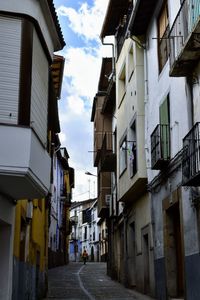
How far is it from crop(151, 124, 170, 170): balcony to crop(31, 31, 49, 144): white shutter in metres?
4.28

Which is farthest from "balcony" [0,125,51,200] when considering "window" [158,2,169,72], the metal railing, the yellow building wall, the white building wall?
"window" [158,2,169,72]

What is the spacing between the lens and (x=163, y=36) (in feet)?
52.9

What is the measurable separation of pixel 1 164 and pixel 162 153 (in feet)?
21.1

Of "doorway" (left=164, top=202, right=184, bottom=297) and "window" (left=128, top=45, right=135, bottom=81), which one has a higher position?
"window" (left=128, top=45, right=135, bottom=81)

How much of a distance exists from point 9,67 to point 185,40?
390 cm

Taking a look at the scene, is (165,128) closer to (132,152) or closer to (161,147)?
(161,147)

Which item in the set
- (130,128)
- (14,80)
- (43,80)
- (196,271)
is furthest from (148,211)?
(14,80)

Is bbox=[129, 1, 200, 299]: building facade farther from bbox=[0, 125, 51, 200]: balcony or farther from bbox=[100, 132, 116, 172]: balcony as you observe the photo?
bbox=[100, 132, 116, 172]: balcony

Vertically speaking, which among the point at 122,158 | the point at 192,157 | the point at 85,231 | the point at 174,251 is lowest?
the point at 174,251

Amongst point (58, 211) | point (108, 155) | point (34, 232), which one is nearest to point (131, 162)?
point (34, 232)

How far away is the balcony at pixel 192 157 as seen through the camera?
1091 cm

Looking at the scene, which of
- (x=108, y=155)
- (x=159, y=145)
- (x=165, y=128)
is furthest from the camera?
(x=108, y=155)

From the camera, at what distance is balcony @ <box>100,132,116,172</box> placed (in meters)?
26.0

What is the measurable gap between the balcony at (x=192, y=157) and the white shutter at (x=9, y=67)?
12.3 feet
